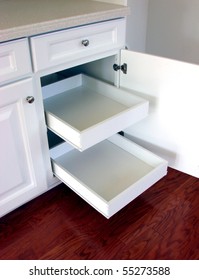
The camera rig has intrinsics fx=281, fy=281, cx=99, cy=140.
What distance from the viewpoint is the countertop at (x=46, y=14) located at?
92 cm

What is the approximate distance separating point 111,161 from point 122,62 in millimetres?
481

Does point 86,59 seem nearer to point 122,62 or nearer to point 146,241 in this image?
point 122,62

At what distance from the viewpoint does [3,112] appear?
0.99 m

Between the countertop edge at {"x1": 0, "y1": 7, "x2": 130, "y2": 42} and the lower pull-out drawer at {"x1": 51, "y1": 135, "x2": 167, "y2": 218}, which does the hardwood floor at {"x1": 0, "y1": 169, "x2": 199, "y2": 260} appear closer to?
the lower pull-out drawer at {"x1": 51, "y1": 135, "x2": 167, "y2": 218}

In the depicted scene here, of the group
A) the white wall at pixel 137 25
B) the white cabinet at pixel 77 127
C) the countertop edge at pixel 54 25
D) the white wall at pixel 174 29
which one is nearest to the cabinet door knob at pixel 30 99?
the white cabinet at pixel 77 127

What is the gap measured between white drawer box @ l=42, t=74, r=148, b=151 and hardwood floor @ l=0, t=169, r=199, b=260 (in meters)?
0.38

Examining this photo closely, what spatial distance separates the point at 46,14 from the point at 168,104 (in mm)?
638

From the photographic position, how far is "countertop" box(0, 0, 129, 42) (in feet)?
3.02

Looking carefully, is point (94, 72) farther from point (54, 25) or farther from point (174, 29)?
point (174, 29)

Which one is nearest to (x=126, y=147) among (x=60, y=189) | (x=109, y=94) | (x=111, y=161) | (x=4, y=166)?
(x=111, y=161)

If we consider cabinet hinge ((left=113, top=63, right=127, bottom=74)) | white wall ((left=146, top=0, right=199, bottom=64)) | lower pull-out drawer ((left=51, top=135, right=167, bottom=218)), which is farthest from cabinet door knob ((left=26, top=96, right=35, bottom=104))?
white wall ((left=146, top=0, right=199, bottom=64))

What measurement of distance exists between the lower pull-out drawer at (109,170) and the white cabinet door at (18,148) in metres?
0.12

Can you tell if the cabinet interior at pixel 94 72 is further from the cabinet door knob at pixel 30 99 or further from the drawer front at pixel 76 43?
the cabinet door knob at pixel 30 99

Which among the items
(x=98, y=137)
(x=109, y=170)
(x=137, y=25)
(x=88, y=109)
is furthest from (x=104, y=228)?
(x=137, y=25)
